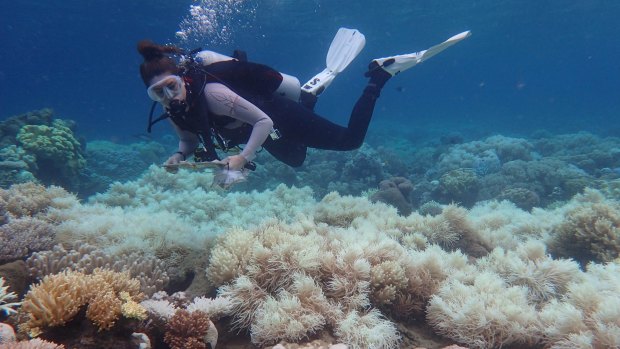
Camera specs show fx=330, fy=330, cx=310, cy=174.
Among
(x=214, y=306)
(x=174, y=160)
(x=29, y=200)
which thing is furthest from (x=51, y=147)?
(x=214, y=306)

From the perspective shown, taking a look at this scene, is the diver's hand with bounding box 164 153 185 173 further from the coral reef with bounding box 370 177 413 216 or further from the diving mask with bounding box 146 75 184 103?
the coral reef with bounding box 370 177 413 216

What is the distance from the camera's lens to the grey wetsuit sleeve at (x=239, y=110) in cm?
401

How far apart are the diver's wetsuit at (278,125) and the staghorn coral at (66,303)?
2044mm

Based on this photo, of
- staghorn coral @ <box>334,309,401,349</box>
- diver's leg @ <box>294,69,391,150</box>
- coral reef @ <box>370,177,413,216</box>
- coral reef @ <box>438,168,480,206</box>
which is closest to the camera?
staghorn coral @ <box>334,309,401,349</box>

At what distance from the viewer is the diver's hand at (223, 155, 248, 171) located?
374 centimetres

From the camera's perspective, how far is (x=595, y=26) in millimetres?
59125

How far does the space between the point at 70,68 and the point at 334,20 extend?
233 feet

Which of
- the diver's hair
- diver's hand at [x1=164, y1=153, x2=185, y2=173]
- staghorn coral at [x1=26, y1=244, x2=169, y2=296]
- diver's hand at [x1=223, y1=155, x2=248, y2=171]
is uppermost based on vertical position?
the diver's hair

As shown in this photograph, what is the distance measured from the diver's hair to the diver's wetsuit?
49 centimetres

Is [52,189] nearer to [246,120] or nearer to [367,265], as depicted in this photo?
[246,120]

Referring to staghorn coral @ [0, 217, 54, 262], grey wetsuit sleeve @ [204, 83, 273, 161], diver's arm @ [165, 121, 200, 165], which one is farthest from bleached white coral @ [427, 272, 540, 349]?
staghorn coral @ [0, 217, 54, 262]

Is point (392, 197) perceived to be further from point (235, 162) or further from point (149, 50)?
point (149, 50)

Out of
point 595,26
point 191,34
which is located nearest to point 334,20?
point 191,34

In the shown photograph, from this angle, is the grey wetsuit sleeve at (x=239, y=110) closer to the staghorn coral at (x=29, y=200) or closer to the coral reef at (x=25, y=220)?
A: the coral reef at (x=25, y=220)
